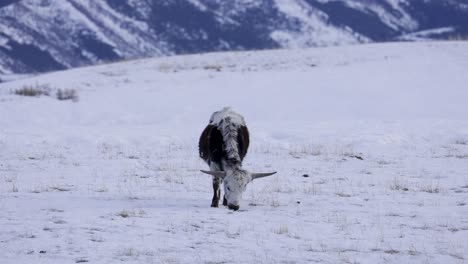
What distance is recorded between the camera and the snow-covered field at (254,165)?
1096 centimetres

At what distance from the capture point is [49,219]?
1230cm

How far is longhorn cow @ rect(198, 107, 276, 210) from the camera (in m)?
13.9

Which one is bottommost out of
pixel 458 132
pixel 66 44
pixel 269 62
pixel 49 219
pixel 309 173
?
pixel 49 219

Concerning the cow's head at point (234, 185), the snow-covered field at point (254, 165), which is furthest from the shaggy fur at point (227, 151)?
the snow-covered field at point (254, 165)

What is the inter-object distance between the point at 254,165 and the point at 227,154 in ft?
18.9

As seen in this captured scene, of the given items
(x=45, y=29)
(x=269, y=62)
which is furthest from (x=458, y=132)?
(x=45, y=29)

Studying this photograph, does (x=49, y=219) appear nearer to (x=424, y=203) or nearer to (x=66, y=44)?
(x=424, y=203)

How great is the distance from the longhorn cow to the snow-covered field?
452 mm

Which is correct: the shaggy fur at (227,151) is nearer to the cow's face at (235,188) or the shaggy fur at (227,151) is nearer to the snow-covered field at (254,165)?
the cow's face at (235,188)

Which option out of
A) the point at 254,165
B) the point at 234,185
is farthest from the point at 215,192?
the point at 254,165

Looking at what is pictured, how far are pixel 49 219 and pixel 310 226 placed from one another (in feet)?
14.4

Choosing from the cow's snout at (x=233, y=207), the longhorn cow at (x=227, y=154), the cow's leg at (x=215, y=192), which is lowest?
the cow's snout at (x=233, y=207)

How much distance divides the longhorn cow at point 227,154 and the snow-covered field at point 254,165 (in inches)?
17.8

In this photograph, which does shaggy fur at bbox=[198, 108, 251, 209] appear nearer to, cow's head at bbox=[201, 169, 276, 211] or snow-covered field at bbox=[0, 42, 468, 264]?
cow's head at bbox=[201, 169, 276, 211]
